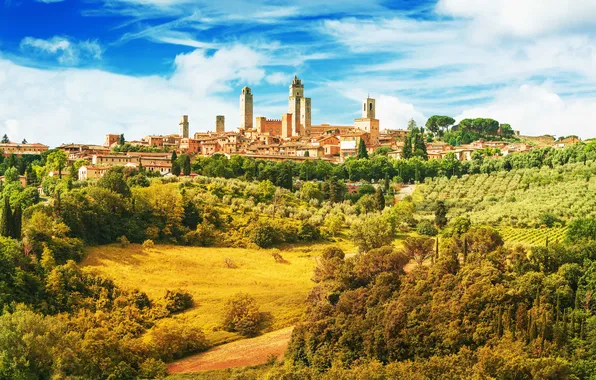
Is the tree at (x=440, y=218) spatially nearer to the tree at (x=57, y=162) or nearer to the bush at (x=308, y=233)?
the bush at (x=308, y=233)

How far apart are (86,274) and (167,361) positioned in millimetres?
5900

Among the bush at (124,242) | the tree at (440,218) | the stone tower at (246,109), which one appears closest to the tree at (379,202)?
the tree at (440,218)

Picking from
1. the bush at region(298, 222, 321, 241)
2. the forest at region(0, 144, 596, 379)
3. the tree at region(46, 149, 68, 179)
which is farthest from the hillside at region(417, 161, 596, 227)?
the tree at region(46, 149, 68, 179)

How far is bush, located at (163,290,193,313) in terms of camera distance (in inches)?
1083

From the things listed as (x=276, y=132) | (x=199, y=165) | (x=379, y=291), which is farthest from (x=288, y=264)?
(x=276, y=132)

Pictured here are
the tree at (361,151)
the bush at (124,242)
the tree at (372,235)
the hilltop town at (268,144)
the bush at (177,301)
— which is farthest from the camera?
the tree at (361,151)

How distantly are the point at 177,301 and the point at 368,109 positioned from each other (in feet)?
239

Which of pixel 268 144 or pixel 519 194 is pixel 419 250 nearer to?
pixel 519 194

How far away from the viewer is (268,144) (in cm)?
7550

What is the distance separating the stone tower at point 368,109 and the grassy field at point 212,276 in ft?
210

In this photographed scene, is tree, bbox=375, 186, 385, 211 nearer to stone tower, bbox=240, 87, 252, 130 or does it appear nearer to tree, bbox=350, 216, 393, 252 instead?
tree, bbox=350, 216, 393, 252

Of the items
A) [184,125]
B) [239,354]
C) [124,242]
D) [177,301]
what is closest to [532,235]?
[239,354]

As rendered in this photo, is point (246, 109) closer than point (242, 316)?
No

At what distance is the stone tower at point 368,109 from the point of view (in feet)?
320
